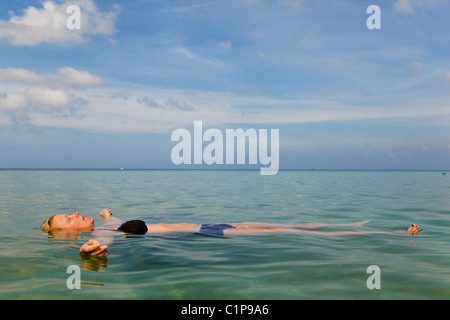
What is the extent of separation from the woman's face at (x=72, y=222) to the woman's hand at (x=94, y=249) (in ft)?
10.7

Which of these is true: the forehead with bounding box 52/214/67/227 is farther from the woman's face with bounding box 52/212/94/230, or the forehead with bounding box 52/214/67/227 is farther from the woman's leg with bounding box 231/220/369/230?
the woman's leg with bounding box 231/220/369/230

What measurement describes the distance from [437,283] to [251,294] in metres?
3.17

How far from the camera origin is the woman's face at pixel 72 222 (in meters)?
10.5

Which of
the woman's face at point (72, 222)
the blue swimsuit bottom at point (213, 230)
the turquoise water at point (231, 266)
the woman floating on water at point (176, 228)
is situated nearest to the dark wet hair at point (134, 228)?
the woman floating on water at point (176, 228)

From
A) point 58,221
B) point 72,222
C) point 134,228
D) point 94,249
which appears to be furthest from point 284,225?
point 58,221

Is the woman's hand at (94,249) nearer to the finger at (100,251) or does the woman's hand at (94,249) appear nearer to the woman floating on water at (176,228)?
the finger at (100,251)

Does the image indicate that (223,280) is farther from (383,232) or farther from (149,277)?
(383,232)

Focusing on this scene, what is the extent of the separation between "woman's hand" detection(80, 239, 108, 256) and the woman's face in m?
3.25

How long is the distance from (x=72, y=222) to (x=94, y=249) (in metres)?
3.65

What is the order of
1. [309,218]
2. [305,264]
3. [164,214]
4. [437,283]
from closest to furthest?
[437,283] < [305,264] < [309,218] < [164,214]

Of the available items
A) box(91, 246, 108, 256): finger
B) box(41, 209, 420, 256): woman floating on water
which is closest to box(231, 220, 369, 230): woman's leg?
box(41, 209, 420, 256): woman floating on water

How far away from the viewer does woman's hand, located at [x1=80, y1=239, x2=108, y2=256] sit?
730 cm
